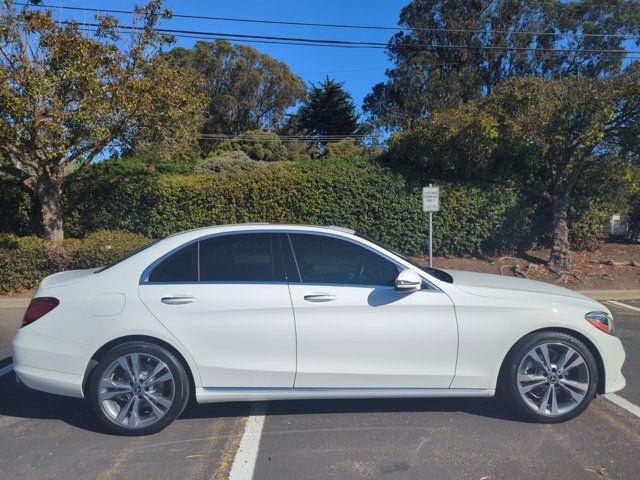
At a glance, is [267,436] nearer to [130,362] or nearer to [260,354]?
[260,354]

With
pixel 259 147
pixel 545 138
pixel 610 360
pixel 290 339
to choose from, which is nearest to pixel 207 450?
pixel 290 339

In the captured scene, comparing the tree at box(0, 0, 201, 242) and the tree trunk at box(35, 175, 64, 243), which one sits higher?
the tree at box(0, 0, 201, 242)

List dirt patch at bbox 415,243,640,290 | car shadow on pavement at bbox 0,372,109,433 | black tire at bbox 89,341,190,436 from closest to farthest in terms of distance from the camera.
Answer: black tire at bbox 89,341,190,436
car shadow on pavement at bbox 0,372,109,433
dirt patch at bbox 415,243,640,290

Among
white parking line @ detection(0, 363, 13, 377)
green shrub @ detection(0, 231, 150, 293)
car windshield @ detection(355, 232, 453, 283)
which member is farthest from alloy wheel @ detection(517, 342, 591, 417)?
green shrub @ detection(0, 231, 150, 293)

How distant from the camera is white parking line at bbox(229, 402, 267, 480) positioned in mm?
3326

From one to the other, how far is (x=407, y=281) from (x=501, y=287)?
2.91 feet

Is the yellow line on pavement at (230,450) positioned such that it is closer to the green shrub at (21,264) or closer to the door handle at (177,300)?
the door handle at (177,300)

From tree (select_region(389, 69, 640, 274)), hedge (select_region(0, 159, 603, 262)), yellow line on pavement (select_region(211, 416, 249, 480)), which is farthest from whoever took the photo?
hedge (select_region(0, 159, 603, 262))

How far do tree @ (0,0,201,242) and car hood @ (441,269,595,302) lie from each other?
22.9 feet

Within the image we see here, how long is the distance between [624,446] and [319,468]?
2.17 meters

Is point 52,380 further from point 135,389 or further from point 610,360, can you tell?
point 610,360

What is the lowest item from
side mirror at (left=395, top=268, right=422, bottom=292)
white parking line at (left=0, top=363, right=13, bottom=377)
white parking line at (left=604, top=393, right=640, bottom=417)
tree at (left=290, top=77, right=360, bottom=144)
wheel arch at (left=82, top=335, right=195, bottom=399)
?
A: white parking line at (left=604, top=393, right=640, bottom=417)

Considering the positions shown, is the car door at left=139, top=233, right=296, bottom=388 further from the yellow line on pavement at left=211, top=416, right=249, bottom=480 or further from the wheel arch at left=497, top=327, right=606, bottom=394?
the wheel arch at left=497, top=327, right=606, bottom=394

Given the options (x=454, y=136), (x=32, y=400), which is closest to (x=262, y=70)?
(x=454, y=136)
